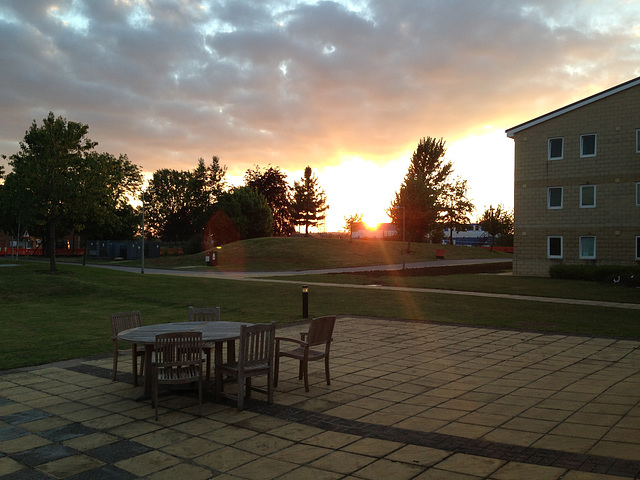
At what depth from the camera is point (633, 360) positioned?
9.76 metres

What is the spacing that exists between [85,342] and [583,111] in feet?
107

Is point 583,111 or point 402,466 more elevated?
point 583,111

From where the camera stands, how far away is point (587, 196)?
→ 111 feet

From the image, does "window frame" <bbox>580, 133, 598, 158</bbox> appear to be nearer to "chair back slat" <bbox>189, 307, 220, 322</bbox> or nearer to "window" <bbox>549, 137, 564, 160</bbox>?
"window" <bbox>549, 137, 564, 160</bbox>

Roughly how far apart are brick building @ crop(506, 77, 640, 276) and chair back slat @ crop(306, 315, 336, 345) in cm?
3040

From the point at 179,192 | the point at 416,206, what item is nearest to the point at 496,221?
the point at 416,206

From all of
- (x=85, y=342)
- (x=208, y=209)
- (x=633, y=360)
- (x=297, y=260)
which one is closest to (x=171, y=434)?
(x=85, y=342)

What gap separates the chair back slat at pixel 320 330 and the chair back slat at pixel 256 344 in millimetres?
783

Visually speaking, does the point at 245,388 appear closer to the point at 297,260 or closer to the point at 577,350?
the point at 577,350

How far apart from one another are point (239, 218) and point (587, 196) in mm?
51270

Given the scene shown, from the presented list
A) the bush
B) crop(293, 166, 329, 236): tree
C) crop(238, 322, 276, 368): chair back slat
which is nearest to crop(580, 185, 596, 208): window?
the bush

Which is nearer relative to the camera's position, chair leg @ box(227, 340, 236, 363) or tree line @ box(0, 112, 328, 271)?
chair leg @ box(227, 340, 236, 363)

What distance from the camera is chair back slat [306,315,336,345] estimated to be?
7719 mm

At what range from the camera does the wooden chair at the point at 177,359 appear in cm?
646
